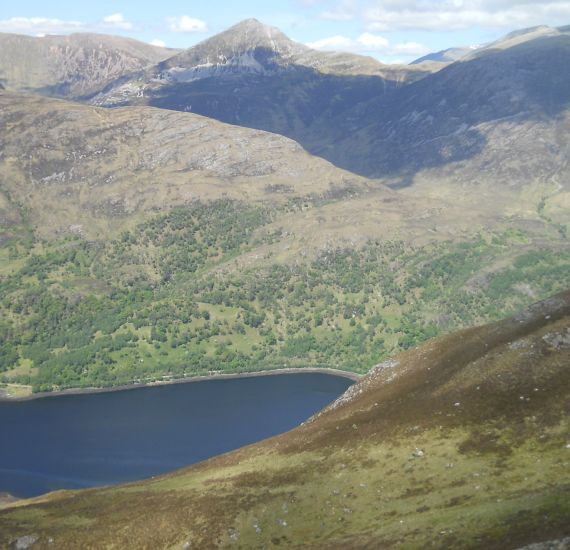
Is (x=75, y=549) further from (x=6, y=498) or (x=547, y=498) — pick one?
(x=6, y=498)

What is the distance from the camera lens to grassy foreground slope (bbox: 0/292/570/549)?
63.7 meters

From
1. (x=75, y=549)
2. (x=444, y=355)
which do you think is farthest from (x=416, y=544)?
(x=444, y=355)

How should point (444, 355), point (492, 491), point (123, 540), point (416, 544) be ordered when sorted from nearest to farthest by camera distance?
point (416, 544)
point (492, 491)
point (123, 540)
point (444, 355)

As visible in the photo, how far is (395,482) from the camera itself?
74875 mm

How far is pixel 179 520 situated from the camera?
257 ft

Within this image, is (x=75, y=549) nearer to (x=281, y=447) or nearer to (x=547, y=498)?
(x=281, y=447)

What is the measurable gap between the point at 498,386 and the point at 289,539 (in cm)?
3495

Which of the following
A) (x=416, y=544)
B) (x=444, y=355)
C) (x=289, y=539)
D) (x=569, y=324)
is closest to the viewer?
(x=416, y=544)

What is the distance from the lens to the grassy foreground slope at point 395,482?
63656 mm

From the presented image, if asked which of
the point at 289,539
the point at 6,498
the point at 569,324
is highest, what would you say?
the point at 569,324

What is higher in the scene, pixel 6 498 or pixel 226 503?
pixel 226 503

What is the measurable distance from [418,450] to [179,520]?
2810 centimetres

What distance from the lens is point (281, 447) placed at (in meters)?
96.8

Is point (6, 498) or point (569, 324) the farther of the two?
point (6, 498)
